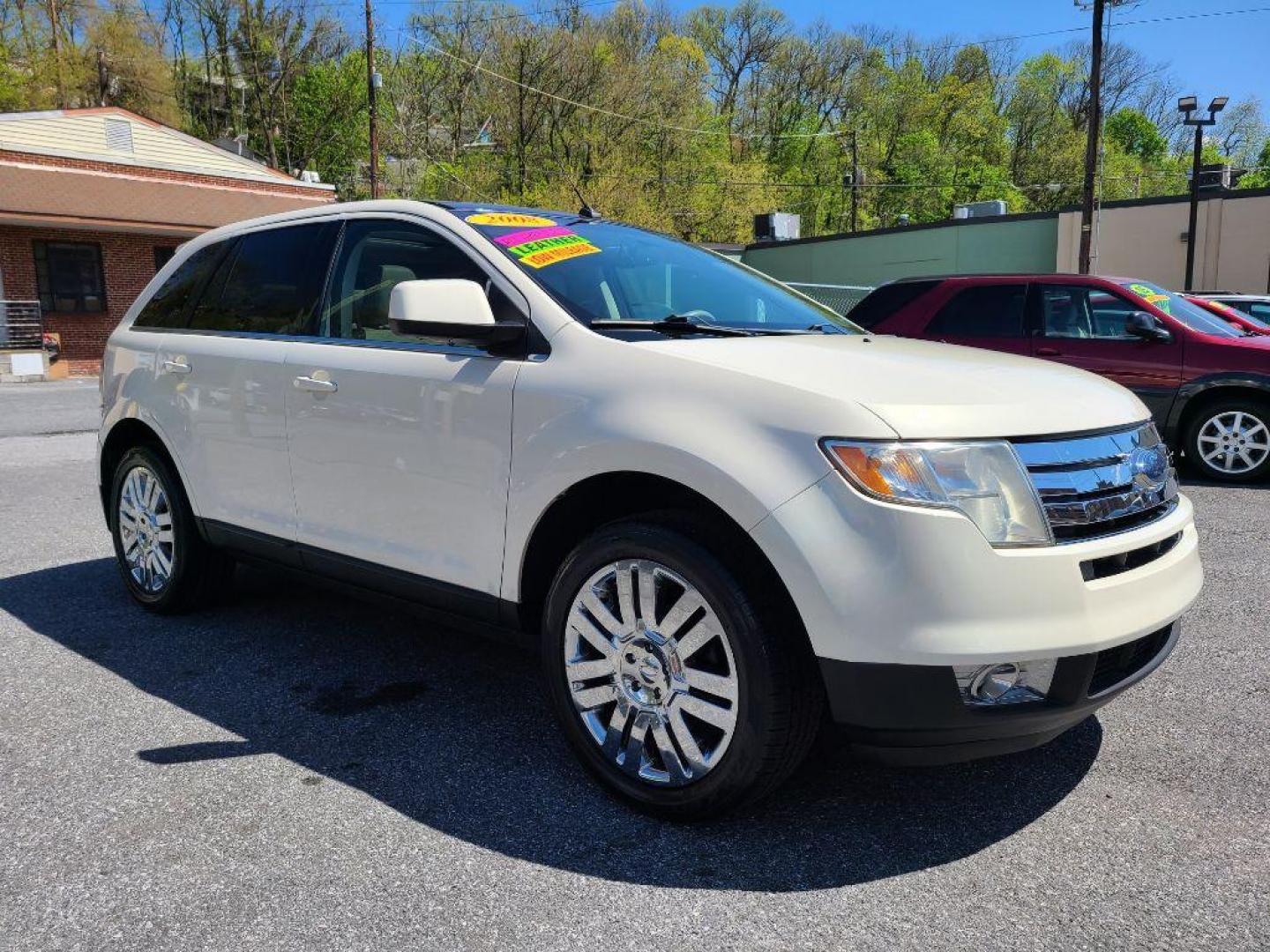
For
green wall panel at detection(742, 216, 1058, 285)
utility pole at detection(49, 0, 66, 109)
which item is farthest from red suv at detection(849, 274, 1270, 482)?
utility pole at detection(49, 0, 66, 109)

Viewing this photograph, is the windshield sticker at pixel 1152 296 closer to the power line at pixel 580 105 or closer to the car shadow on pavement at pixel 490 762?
the car shadow on pavement at pixel 490 762

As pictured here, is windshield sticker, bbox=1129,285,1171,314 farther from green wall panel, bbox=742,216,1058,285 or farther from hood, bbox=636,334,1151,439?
green wall panel, bbox=742,216,1058,285

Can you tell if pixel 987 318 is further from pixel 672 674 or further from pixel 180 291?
pixel 672 674

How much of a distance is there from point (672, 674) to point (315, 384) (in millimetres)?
1785

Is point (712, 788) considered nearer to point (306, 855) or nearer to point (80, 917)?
point (306, 855)

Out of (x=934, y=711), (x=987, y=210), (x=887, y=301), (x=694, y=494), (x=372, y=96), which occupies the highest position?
(x=372, y=96)

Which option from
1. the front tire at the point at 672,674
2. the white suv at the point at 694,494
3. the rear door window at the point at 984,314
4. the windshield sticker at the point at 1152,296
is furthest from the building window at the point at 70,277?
the front tire at the point at 672,674

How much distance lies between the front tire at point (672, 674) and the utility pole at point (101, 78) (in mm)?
53208

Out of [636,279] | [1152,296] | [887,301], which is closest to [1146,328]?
[1152,296]

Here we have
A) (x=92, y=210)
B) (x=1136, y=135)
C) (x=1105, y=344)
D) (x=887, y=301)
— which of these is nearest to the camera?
(x=1105, y=344)

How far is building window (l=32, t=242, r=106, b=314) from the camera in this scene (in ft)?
85.4

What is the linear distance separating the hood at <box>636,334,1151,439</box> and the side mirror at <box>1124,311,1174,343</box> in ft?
18.9

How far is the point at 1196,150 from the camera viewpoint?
26.6 metres

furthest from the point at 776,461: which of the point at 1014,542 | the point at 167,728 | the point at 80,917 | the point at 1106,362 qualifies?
the point at 1106,362
